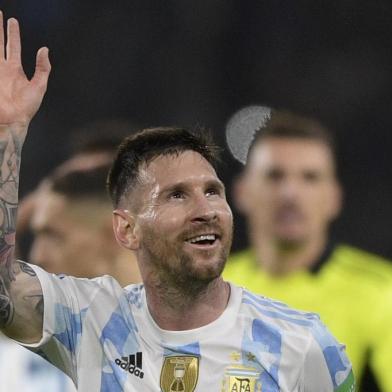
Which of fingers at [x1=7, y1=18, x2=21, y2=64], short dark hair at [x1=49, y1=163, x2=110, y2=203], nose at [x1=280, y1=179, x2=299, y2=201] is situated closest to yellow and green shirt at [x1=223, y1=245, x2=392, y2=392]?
nose at [x1=280, y1=179, x2=299, y2=201]

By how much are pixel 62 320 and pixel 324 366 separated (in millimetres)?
731

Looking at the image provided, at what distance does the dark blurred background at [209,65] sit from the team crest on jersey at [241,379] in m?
2.26

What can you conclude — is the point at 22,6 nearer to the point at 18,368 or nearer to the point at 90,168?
the point at 90,168

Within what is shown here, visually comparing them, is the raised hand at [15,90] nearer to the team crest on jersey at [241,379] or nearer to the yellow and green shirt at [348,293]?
the team crest on jersey at [241,379]

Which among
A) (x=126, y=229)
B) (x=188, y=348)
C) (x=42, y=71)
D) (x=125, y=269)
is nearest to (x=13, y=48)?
(x=42, y=71)

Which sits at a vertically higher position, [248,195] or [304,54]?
[304,54]

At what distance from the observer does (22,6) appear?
4891 millimetres

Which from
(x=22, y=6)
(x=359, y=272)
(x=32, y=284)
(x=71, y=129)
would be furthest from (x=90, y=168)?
(x=32, y=284)

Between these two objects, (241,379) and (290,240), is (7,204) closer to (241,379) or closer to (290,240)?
(241,379)

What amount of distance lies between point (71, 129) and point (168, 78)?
56 centimetres

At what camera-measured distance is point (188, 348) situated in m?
2.57

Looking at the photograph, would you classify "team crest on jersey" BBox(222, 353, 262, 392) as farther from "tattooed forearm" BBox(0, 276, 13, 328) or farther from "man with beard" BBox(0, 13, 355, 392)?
"tattooed forearm" BBox(0, 276, 13, 328)

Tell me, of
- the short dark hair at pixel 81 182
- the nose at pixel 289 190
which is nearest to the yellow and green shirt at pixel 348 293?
the nose at pixel 289 190

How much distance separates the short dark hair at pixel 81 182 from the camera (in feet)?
15.3
